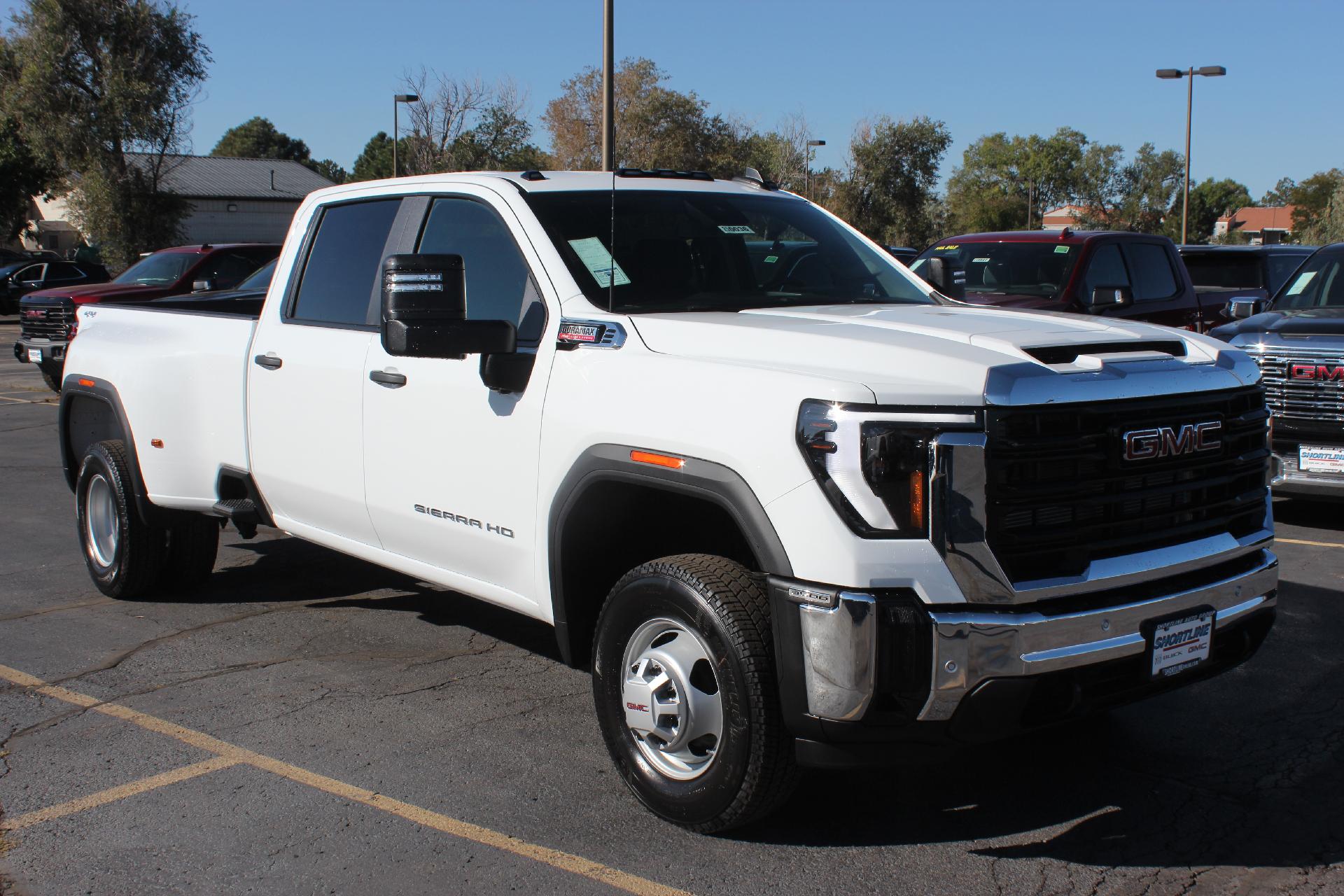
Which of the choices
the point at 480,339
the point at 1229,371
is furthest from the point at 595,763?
the point at 1229,371

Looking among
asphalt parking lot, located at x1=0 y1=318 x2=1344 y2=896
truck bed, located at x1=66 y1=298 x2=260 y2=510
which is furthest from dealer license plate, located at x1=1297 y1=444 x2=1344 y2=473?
truck bed, located at x1=66 y1=298 x2=260 y2=510

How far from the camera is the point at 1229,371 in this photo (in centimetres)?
384

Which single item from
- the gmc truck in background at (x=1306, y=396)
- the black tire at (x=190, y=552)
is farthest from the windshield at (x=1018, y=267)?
the black tire at (x=190, y=552)

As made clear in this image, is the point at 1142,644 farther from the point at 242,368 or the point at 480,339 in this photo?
the point at 242,368

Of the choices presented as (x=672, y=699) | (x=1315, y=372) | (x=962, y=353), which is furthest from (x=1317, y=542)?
(x=672, y=699)

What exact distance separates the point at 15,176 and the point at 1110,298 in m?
47.9

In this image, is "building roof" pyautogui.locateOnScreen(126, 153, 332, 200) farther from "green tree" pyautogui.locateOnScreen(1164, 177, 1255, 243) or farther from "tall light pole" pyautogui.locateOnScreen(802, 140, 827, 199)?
"green tree" pyautogui.locateOnScreen(1164, 177, 1255, 243)

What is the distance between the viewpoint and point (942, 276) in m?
5.70

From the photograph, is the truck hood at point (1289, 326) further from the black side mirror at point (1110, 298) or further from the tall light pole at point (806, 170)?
the tall light pole at point (806, 170)

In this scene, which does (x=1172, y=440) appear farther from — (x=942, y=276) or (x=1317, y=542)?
(x=1317, y=542)

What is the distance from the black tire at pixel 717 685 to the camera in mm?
3459

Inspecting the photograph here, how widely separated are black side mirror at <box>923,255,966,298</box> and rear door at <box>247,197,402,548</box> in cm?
235

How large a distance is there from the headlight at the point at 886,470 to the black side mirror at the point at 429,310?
141 cm

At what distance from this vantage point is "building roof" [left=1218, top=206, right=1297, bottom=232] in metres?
136
